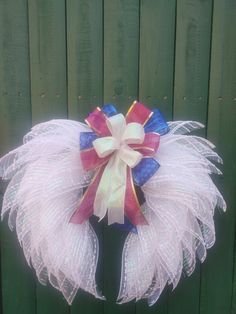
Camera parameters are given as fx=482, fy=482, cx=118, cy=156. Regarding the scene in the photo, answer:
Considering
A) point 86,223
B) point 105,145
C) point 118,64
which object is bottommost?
point 86,223

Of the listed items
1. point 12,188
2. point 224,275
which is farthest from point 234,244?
point 12,188

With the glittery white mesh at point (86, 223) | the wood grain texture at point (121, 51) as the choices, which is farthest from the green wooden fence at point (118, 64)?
the glittery white mesh at point (86, 223)

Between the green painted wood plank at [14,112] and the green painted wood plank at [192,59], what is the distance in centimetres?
47

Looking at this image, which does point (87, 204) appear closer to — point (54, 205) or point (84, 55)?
point (54, 205)

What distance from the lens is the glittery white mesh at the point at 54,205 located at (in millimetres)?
1292

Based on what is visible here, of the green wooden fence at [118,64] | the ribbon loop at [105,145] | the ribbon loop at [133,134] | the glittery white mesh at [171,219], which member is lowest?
the glittery white mesh at [171,219]

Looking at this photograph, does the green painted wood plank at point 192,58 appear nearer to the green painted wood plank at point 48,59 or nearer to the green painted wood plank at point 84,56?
the green painted wood plank at point 84,56

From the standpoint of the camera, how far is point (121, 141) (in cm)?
130

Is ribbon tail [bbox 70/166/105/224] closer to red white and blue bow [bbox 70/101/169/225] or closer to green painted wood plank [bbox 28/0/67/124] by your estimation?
red white and blue bow [bbox 70/101/169/225]

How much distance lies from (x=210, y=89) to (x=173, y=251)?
536 mm

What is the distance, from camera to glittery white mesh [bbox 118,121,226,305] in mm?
1277

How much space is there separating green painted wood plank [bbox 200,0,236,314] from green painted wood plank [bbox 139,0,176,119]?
5.2 inches

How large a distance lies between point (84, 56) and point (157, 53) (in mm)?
226

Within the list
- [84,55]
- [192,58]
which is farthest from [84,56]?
[192,58]
